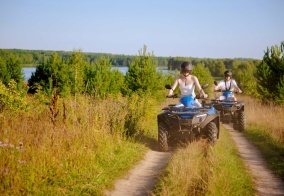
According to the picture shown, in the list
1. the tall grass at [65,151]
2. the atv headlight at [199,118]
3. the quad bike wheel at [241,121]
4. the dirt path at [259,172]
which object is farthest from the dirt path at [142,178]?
the quad bike wheel at [241,121]

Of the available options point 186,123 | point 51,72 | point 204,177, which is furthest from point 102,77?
point 204,177

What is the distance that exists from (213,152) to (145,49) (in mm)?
12547

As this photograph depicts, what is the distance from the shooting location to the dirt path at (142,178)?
16.5ft

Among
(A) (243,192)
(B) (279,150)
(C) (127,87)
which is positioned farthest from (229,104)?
(C) (127,87)

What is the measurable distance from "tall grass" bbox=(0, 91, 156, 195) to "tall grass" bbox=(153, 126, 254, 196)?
115 cm

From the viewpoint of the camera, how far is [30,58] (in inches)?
4112

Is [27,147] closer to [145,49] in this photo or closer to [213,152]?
[213,152]

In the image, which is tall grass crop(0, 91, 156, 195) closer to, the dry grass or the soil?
the soil

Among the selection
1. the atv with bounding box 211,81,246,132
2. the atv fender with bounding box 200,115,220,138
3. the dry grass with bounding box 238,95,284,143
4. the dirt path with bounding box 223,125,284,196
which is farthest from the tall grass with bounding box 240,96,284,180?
the atv fender with bounding box 200,115,220,138

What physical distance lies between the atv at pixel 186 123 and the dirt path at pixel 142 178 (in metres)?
0.65

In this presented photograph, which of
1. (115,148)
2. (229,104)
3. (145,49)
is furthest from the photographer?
(145,49)

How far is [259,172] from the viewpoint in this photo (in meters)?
6.16

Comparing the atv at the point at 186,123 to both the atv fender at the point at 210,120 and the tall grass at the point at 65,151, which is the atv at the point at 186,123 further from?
the tall grass at the point at 65,151

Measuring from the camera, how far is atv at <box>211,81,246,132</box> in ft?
35.9
